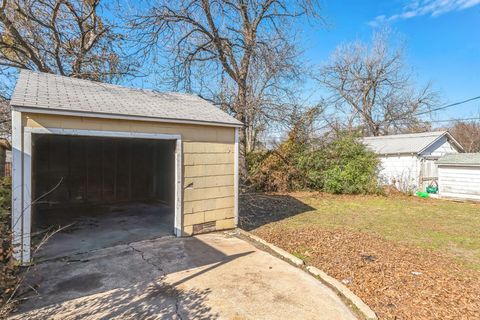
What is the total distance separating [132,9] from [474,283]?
39.3 ft

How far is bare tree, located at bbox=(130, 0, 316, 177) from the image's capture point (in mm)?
10945

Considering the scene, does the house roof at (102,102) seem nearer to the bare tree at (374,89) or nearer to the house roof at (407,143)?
the house roof at (407,143)

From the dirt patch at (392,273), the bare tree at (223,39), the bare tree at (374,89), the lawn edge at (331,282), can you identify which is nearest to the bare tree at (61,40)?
the bare tree at (223,39)

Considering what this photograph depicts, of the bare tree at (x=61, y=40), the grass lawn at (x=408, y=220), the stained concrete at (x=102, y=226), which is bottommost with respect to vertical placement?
the grass lawn at (x=408, y=220)

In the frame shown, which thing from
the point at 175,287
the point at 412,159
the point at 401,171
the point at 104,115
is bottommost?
the point at 175,287

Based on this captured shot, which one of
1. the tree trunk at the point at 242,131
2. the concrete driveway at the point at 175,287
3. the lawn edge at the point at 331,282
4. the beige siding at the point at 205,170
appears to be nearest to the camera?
the concrete driveway at the point at 175,287

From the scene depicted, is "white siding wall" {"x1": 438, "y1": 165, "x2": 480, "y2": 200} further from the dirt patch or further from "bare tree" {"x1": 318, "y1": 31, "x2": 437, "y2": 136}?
"bare tree" {"x1": 318, "y1": 31, "x2": 437, "y2": 136}

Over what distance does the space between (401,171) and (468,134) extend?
18113 mm

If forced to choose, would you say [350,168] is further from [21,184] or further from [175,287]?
[21,184]

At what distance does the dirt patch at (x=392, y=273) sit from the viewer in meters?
3.28

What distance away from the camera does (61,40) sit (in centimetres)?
1177

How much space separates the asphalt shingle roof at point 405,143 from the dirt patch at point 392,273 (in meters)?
9.70

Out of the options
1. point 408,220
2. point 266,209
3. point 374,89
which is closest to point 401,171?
point 408,220

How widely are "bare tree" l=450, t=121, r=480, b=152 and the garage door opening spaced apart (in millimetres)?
27648
